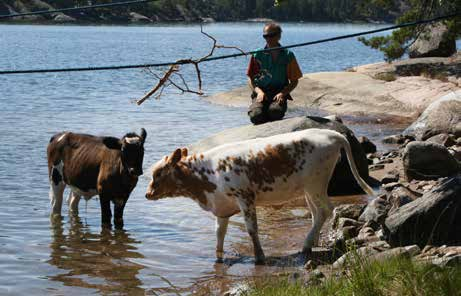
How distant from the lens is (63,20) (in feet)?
383

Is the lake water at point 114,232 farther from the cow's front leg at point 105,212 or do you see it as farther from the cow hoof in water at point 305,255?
the cow hoof in water at point 305,255

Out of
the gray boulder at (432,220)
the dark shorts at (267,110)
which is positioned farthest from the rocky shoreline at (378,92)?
the gray boulder at (432,220)

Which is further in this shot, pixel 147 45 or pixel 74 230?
pixel 147 45

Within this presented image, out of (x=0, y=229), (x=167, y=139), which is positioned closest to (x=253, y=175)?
(x=0, y=229)

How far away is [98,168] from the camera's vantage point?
40.3 ft

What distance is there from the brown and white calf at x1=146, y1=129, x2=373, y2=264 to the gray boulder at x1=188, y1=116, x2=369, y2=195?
2929 mm

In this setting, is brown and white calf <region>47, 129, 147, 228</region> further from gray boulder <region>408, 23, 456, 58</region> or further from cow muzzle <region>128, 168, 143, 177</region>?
gray boulder <region>408, 23, 456, 58</region>

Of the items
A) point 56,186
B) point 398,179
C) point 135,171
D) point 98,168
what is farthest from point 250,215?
point 398,179

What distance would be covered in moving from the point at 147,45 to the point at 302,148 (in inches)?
2287

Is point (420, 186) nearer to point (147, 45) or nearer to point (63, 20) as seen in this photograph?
point (147, 45)

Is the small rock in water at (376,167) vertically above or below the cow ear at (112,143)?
below

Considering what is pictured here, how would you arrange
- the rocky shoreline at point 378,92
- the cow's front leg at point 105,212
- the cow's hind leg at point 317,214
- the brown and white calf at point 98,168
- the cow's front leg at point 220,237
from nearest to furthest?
1. the cow's hind leg at point 317,214
2. the cow's front leg at point 220,237
3. the brown and white calf at point 98,168
4. the cow's front leg at point 105,212
5. the rocky shoreline at point 378,92

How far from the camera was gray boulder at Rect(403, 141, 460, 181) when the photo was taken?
44.9 feet

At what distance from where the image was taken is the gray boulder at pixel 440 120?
1852 cm
